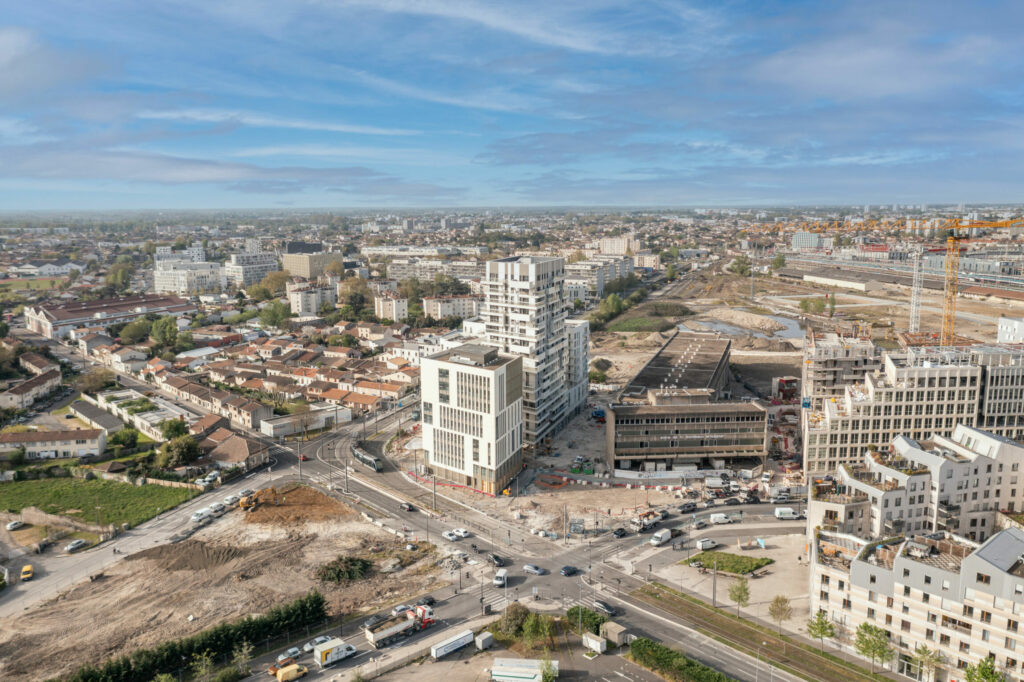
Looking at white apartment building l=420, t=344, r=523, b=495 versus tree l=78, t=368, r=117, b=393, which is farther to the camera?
tree l=78, t=368, r=117, b=393

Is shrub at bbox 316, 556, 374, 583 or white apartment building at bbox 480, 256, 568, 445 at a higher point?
white apartment building at bbox 480, 256, 568, 445

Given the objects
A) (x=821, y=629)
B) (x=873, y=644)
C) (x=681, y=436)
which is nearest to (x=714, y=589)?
(x=821, y=629)

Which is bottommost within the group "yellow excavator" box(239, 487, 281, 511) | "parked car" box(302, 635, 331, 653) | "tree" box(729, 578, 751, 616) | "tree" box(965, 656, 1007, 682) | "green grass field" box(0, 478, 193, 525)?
"parked car" box(302, 635, 331, 653)

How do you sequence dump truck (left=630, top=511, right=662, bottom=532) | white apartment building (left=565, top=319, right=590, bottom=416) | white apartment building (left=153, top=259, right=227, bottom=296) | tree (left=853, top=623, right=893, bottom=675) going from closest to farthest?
tree (left=853, top=623, right=893, bottom=675) → dump truck (left=630, top=511, right=662, bottom=532) → white apartment building (left=565, top=319, right=590, bottom=416) → white apartment building (left=153, top=259, right=227, bottom=296)

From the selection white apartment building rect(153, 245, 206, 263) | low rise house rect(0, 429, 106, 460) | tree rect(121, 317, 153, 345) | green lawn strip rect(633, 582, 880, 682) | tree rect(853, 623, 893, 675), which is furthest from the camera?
white apartment building rect(153, 245, 206, 263)

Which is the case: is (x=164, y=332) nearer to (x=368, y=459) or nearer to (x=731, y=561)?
(x=368, y=459)

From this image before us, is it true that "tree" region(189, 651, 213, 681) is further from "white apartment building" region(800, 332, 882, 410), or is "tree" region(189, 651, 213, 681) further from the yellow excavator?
"white apartment building" region(800, 332, 882, 410)

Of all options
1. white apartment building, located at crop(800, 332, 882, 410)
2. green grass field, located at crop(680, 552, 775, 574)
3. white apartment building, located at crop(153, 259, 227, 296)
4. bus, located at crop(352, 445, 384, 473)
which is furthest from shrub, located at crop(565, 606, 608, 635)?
white apartment building, located at crop(153, 259, 227, 296)

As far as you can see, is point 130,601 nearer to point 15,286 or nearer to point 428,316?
point 428,316
